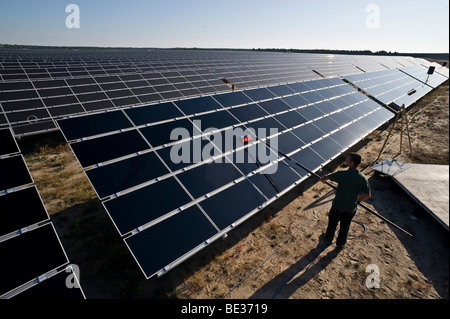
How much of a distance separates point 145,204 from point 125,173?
43.1 inches

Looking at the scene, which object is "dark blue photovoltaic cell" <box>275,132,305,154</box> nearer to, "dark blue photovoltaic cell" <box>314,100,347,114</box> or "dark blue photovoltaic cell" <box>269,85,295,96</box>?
"dark blue photovoltaic cell" <box>269,85,295,96</box>

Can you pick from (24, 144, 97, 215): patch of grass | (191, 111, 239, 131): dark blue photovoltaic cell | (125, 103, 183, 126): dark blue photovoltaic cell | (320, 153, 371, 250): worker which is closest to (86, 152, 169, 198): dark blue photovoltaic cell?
(125, 103, 183, 126): dark blue photovoltaic cell

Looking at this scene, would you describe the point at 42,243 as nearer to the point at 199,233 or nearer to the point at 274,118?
the point at 199,233

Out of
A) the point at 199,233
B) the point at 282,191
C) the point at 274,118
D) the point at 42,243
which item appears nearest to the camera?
the point at 42,243

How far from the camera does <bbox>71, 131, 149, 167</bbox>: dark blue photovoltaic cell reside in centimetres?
610

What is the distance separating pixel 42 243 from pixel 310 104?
14097 mm

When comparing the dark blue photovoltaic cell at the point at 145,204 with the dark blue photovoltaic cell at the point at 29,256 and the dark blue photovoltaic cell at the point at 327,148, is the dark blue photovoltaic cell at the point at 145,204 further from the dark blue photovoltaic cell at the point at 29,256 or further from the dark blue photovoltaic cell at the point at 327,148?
the dark blue photovoltaic cell at the point at 327,148

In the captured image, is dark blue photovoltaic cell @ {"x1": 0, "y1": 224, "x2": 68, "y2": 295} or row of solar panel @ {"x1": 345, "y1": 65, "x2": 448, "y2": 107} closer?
dark blue photovoltaic cell @ {"x1": 0, "y1": 224, "x2": 68, "y2": 295}

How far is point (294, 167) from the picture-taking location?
360 inches

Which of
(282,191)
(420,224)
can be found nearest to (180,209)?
(282,191)

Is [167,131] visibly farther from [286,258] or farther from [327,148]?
[327,148]

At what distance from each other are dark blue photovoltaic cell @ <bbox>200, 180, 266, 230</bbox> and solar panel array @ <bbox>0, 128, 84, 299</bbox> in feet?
11.8
